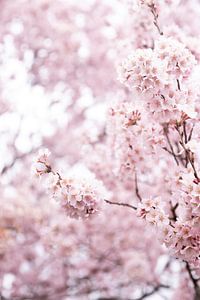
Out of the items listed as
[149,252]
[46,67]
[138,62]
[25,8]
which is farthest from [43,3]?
[138,62]

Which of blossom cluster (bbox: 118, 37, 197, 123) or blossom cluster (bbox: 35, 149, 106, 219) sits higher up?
blossom cluster (bbox: 118, 37, 197, 123)

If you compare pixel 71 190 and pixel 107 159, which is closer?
pixel 71 190

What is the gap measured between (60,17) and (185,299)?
7063 mm

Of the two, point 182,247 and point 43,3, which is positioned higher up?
point 43,3

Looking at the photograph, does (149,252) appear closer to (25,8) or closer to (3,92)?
(3,92)

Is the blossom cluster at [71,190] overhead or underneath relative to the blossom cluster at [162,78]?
underneath

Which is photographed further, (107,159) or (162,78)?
(107,159)

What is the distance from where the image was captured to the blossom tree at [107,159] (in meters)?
3.26

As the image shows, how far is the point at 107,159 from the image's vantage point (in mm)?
5684

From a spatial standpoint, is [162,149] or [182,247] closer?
[182,247]

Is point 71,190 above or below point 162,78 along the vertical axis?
below

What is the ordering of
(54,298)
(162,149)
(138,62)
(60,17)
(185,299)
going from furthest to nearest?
(60,17), (54,298), (185,299), (162,149), (138,62)

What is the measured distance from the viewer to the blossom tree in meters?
3.26

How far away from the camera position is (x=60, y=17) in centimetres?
1095
